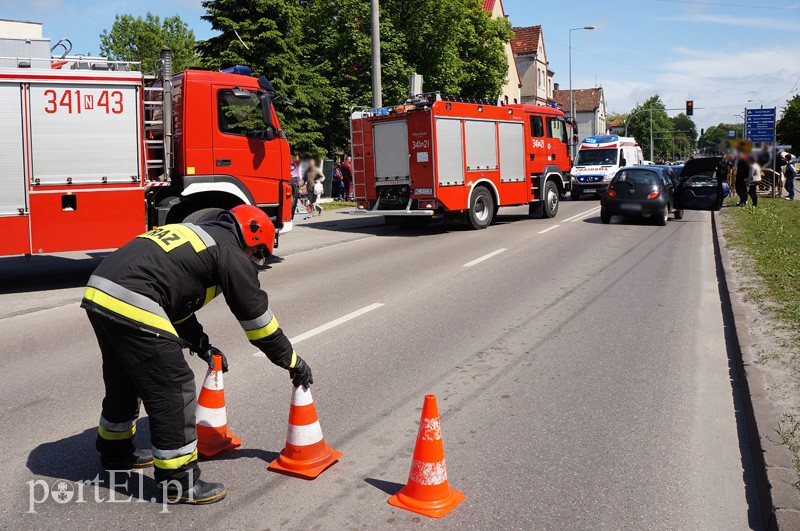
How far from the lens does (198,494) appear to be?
3838mm

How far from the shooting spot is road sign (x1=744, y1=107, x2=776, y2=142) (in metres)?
23.9

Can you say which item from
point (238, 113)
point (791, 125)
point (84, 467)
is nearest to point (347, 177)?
point (238, 113)

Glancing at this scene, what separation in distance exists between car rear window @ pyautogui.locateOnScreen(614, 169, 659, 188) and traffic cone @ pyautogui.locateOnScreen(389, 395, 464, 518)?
1647 cm

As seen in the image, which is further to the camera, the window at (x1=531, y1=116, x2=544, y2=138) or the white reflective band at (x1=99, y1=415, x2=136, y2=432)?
the window at (x1=531, y1=116, x2=544, y2=138)

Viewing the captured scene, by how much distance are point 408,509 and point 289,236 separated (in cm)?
1378

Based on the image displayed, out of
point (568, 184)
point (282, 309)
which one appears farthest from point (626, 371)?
point (568, 184)

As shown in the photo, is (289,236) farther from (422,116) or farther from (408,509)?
(408,509)

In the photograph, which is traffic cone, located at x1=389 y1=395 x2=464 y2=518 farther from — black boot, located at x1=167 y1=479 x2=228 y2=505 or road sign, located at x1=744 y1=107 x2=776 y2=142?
road sign, located at x1=744 y1=107 x2=776 y2=142

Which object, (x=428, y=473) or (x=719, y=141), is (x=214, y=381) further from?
(x=719, y=141)

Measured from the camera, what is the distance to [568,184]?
22.1 meters

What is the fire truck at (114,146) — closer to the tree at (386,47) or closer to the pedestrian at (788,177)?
the tree at (386,47)

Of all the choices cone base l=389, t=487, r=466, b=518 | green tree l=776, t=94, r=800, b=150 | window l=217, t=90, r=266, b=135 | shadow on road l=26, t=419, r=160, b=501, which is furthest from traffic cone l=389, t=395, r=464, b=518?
green tree l=776, t=94, r=800, b=150

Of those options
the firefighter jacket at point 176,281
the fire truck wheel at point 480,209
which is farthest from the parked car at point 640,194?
the firefighter jacket at point 176,281

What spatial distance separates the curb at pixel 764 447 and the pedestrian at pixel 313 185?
16.9 m
